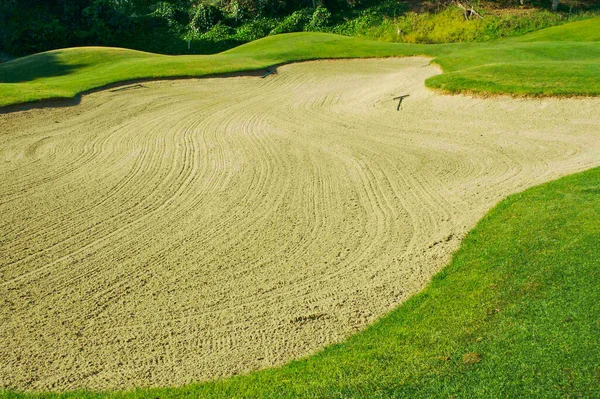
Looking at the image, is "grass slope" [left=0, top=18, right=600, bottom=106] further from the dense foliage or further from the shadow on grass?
the dense foliage

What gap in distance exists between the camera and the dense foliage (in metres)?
37.8

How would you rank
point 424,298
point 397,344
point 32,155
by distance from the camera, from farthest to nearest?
point 32,155 < point 424,298 < point 397,344

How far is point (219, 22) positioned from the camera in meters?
41.8

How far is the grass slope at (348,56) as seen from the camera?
2016 cm

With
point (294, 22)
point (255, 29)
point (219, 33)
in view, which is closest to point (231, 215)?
point (219, 33)

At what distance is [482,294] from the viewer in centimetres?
830

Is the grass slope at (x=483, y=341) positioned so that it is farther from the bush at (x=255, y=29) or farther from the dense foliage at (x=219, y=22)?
the bush at (x=255, y=29)

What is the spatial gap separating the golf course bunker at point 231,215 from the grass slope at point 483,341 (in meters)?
0.51

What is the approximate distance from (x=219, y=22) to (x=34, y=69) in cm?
1653

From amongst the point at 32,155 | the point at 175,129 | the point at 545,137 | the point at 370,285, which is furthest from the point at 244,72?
the point at 370,285

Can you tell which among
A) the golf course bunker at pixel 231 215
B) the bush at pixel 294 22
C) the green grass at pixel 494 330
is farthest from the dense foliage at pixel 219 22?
the green grass at pixel 494 330

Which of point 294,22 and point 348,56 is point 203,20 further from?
point 348,56

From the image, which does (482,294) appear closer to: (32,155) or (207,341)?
(207,341)

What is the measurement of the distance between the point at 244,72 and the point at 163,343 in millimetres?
21019
